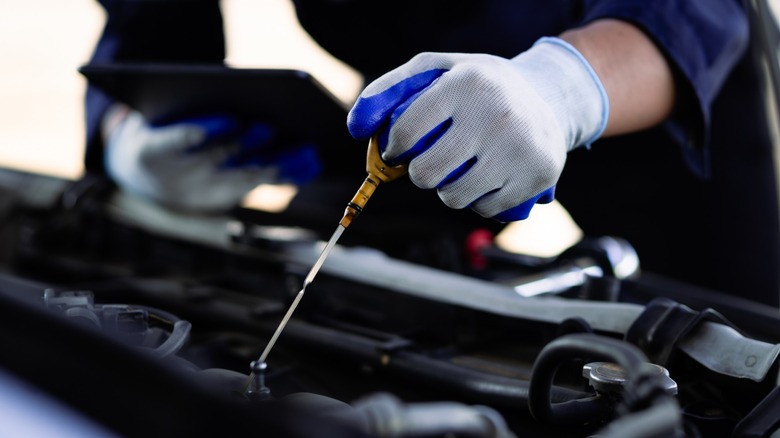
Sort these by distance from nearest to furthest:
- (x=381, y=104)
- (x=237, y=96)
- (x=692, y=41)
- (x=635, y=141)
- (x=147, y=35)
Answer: (x=381, y=104)
(x=692, y=41)
(x=237, y=96)
(x=635, y=141)
(x=147, y=35)

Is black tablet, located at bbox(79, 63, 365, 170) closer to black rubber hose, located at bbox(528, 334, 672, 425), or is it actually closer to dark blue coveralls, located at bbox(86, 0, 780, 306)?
dark blue coveralls, located at bbox(86, 0, 780, 306)

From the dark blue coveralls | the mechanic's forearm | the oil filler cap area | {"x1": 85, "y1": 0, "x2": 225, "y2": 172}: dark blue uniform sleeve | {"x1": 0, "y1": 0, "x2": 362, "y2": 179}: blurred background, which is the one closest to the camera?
the oil filler cap area

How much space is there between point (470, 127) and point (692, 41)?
44cm

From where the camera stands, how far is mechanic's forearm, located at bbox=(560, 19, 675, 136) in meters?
0.83

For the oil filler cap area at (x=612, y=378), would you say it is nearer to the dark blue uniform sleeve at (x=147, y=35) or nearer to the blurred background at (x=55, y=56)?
the dark blue uniform sleeve at (x=147, y=35)

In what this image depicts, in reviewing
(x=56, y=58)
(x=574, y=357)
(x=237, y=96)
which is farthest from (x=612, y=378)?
(x=56, y=58)

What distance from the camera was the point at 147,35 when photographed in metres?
1.49

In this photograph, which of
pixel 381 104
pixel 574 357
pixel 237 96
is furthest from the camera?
pixel 237 96

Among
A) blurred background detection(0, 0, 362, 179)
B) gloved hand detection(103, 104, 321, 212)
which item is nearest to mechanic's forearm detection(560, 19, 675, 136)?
gloved hand detection(103, 104, 321, 212)

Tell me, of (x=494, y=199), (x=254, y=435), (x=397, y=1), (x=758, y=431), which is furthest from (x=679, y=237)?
(x=254, y=435)

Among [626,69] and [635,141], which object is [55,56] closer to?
[635,141]

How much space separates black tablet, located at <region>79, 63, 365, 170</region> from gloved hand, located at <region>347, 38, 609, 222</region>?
0.21 meters

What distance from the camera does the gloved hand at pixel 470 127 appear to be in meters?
0.63

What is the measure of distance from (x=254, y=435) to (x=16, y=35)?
586 cm
